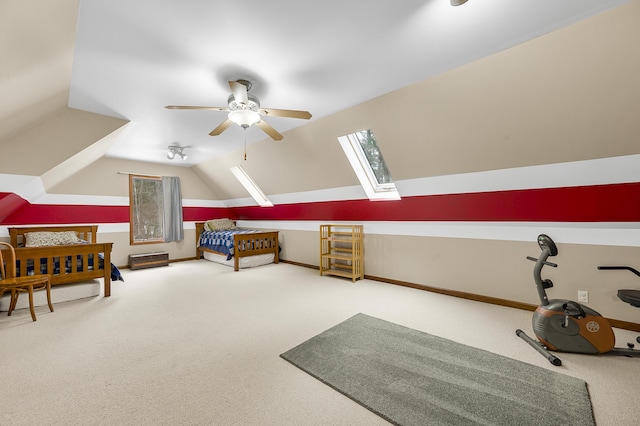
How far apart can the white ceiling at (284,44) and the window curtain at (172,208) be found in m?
3.33

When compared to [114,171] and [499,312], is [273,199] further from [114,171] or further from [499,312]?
[499,312]

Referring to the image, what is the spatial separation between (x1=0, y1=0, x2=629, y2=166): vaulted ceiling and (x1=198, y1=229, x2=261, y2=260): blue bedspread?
3.09 metres

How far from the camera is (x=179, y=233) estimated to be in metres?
6.31

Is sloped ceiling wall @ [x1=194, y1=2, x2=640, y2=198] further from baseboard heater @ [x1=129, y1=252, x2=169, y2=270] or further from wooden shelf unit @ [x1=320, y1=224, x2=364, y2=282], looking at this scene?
baseboard heater @ [x1=129, y1=252, x2=169, y2=270]

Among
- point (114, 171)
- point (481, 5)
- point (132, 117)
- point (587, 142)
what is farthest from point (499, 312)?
point (114, 171)

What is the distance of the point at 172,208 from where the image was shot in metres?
6.26

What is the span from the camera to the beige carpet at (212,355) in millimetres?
1537

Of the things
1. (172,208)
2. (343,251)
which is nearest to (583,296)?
(343,251)

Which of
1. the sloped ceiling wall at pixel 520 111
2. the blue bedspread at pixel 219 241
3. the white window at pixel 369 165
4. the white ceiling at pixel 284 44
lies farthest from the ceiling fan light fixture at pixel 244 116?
the blue bedspread at pixel 219 241

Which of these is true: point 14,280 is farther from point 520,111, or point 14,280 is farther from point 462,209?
point 520,111

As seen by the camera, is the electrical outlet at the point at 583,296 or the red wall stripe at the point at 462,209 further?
the electrical outlet at the point at 583,296

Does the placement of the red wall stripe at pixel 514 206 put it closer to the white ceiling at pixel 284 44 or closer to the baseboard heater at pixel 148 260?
the white ceiling at pixel 284 44

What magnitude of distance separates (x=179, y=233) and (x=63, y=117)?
3.64m

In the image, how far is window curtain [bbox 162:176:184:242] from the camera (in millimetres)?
6188
